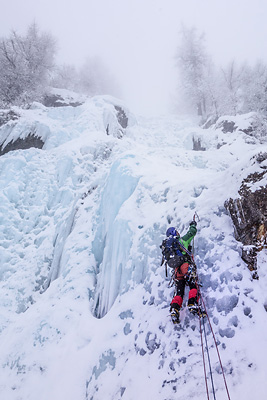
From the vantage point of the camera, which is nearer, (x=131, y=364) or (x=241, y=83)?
(x=131, y=364)

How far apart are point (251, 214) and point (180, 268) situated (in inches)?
70.8

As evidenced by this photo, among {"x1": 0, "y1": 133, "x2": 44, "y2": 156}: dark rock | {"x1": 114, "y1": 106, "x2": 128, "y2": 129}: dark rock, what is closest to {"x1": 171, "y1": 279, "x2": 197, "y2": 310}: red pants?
{"x1": 0, "y1": 133, "x2": 44, "y2": 156}: dark rock

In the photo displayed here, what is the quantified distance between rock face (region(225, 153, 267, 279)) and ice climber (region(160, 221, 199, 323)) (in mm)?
974

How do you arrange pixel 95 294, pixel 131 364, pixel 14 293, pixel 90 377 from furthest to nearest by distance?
pixel 14 293
pixel 95 294
pixel 90 377
pixel 131 364

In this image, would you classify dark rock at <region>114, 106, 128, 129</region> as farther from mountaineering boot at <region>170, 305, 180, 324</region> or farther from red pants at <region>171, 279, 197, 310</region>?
mountaineering boot at <region>170, 305, 180, 324</region>

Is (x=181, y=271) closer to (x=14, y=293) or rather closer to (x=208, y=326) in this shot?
(x=208, y=326)

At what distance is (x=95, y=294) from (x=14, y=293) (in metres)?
3.17

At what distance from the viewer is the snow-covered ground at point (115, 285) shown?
3.63 metres

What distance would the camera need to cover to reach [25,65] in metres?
21.4

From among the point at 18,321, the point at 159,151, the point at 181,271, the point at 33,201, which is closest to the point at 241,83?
the point at 159,151

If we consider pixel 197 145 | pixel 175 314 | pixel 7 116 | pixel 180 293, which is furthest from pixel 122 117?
pixel 175 314

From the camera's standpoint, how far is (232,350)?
3.34 metres

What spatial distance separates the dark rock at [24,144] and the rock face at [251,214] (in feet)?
40.5

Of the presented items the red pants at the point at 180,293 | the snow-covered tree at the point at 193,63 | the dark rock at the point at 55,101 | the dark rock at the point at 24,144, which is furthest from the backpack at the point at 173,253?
the snow-covered tree at the point at 193,63
